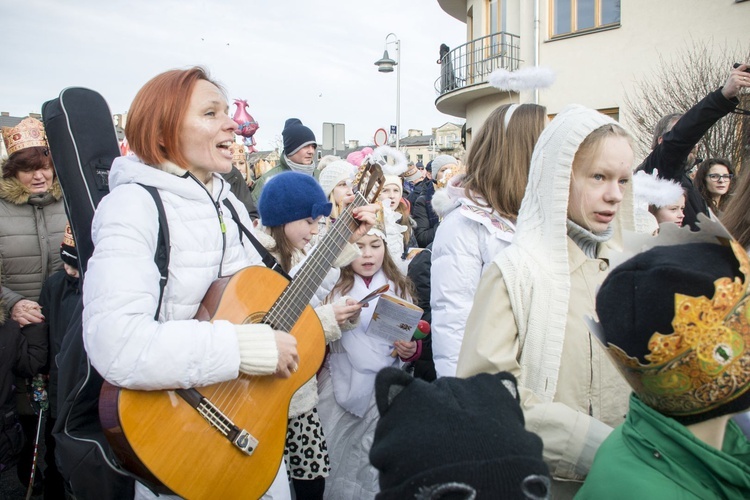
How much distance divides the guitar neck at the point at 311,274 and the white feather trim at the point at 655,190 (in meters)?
1.96

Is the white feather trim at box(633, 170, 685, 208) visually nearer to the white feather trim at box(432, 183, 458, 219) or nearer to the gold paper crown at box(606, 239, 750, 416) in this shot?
the white feather trim at box(432, 183, 458, 219)

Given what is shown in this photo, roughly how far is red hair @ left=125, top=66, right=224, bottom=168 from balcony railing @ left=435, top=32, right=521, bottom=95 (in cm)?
1457

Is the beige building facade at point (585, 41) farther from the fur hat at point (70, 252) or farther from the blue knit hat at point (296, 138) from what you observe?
the fur hat at point (70, 252)

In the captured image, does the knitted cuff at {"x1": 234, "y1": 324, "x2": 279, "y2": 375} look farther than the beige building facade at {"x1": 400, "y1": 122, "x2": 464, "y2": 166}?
No

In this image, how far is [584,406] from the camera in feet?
5.52

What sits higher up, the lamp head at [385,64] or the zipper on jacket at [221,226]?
the lamp head at [385,64]

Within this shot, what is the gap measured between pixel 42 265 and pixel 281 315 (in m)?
2.28

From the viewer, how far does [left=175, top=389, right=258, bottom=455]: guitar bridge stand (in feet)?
6.07

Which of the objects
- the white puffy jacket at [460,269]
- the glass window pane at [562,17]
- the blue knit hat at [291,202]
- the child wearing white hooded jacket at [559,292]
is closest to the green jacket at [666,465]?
the child wearing white hooded jacket at [559,292]

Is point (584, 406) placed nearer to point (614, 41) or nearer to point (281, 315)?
point (281, 315)

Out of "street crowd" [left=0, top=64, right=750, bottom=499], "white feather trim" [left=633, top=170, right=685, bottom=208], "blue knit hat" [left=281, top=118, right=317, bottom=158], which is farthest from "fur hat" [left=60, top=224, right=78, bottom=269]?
"white feather trim" [left=633, top=170, right=685, bottom=208]

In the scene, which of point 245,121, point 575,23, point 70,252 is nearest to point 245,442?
point 70,252

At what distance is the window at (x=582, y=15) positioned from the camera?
13602 mm

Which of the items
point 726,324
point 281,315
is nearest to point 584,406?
point 726,324
